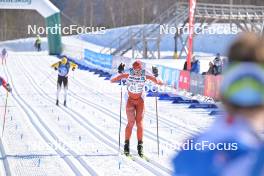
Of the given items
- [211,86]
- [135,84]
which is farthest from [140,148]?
[211,86]

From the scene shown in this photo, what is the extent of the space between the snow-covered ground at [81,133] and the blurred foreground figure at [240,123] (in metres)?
1.75

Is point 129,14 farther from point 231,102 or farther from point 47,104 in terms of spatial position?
point 231,102

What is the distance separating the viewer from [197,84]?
18531 mm

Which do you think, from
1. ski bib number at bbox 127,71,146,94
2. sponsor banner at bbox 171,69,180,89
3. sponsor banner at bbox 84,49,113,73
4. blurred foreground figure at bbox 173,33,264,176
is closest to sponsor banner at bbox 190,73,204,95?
sponsor banner at bbox 171,69,180,89

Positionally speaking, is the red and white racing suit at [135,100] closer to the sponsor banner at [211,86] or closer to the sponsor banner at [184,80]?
the sponsor banner at [211,86]

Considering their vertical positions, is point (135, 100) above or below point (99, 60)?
above

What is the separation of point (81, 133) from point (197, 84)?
7.44 m

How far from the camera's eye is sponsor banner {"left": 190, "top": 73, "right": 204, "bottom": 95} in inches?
715

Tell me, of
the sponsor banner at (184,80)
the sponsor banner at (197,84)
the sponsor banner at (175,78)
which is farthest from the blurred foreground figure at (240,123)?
the sponsor banner at (175,78)

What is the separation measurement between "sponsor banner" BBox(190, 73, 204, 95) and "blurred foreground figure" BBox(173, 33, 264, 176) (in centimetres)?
1636

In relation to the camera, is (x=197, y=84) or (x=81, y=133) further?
(x=197, y=84)

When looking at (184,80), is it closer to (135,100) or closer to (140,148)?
(140,148)

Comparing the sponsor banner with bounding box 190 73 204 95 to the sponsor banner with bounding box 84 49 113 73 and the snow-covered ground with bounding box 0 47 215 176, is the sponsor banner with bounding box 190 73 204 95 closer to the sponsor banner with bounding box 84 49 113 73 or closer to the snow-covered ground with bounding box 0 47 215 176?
the snow-covered ground with bounding box 0 47 215 176

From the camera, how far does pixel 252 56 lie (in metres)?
1.71
